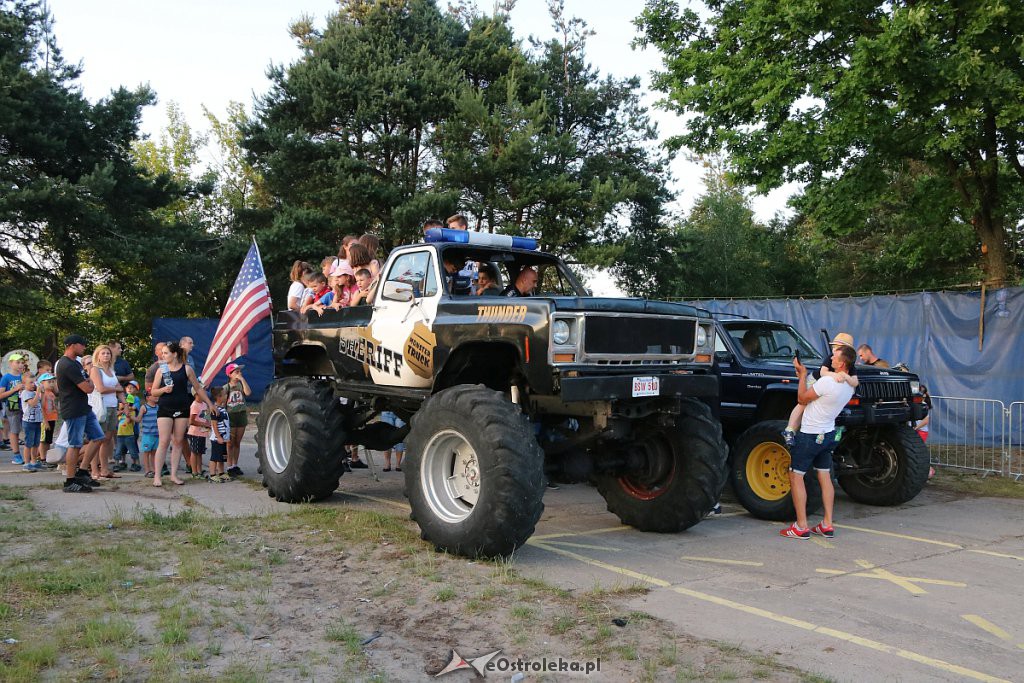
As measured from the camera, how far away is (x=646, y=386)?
6.47 meters

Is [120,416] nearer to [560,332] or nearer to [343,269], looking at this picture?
[343,269]

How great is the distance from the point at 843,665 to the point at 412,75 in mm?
23645

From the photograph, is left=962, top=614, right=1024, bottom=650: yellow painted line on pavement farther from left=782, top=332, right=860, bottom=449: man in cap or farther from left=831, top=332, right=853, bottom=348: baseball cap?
left=831, top=332, right=853, bottom=348: baseball cap

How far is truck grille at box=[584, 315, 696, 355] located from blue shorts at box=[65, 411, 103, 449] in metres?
6.46

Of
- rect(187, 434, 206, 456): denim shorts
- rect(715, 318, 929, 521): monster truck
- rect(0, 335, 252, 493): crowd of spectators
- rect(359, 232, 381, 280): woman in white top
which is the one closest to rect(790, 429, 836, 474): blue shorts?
rect(715, 318, 929, 521): monster truck

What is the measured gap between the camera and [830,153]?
14.0 meters

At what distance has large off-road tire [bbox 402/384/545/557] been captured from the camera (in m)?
5.96

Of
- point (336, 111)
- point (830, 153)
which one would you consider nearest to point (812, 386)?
point (830, 153)

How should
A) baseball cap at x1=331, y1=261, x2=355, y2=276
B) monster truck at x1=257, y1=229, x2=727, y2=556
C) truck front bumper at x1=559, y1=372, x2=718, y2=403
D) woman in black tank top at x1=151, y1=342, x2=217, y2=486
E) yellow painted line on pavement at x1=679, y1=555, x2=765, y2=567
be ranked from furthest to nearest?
woman in black tank top at x1=151, y1=342, x2=217, y2=486 → baseball cap at x1=331, y1=261, x2=355, y2=276 → yellow painted line on pavement at x1=679, y1=555, x2=765, y2=567 → monster truck at x1=257, y1=229, x2=727, y2=556 → truck front bumper at x1=559, y1=372, x2=718, y2=403

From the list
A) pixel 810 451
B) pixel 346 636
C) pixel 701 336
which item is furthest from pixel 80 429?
pixel 810 451

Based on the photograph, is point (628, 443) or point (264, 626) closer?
point (264, 626)

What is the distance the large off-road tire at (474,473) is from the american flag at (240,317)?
550 cm

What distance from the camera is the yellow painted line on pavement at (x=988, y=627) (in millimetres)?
4918

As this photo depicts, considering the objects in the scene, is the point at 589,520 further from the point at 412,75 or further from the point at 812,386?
the point at 412,75
